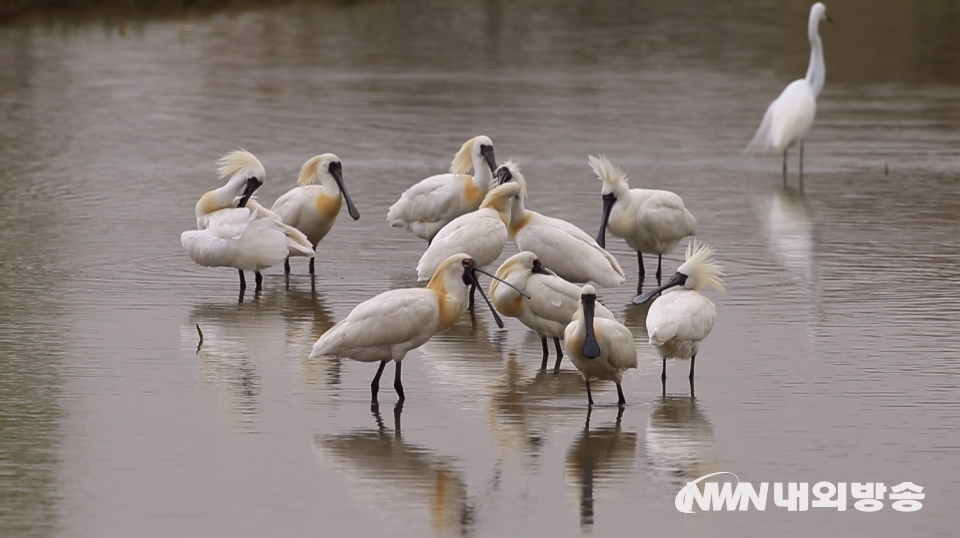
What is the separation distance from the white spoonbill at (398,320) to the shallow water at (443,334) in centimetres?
29

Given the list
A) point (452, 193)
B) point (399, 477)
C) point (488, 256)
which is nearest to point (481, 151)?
point (452, 193)

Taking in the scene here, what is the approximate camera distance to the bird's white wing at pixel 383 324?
8594 mm

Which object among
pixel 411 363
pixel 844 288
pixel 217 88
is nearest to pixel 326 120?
pixel 217 88

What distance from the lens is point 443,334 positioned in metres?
10.7

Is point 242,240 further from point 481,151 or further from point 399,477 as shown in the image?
point 399,477

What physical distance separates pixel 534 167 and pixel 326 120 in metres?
4.55

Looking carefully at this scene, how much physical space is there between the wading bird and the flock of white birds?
0.4 inches

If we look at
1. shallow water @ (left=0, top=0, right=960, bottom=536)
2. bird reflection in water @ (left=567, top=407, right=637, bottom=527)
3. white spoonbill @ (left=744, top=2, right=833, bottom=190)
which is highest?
white spoonbill @ (left=744, top=2, right=833, bottom=190)

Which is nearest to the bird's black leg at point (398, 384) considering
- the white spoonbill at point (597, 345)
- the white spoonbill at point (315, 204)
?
the white spoonbill at point (597, 345)

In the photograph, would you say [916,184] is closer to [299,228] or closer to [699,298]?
[299,228]

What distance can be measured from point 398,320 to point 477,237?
8.39ft

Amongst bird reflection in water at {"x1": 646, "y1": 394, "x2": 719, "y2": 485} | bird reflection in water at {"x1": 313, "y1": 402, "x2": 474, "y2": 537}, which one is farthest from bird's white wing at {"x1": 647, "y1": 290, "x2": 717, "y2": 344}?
bird reflection in water at {"x1": 313, "y1": 402, "x2": 474, "y2": 537}

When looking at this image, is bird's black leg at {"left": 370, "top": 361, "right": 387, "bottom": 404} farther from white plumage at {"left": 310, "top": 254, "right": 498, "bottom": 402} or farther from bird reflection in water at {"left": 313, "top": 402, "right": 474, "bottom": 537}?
bird reflection in water at {"left": 313, "top": 402, "right": 474, "bottom": 537}

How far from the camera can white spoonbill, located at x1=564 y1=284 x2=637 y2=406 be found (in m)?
8.50
